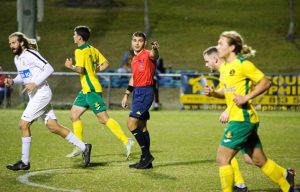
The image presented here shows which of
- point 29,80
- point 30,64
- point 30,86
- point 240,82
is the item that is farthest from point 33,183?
point 240,82

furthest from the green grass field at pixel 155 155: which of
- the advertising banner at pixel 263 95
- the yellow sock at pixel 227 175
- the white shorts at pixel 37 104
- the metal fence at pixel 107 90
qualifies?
the metal fence at pixel 107 90

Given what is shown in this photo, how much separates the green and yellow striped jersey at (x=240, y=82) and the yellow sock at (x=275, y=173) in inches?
21.3

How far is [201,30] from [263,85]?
42.7 meters

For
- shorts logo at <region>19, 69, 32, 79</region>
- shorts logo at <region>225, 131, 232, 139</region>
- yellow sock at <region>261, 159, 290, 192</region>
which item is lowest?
yellow sock at <region>261, 159, 290, 192</region>

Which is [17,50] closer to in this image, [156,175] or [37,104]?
[37,104]

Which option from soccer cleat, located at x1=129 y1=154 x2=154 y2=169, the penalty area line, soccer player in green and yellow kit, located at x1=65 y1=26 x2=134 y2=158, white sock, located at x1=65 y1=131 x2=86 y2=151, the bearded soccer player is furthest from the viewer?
soccer player in green and yellow kit, located at x1=65 y1=26 x2=134 y2=158

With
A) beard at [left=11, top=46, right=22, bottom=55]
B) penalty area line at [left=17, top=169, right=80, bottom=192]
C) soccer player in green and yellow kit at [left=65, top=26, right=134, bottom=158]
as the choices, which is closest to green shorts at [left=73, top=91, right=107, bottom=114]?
soccer player in green and yellow kit at [left=65, top=26, right=134, bottom=158]

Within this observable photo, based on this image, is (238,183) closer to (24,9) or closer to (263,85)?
(263,85)

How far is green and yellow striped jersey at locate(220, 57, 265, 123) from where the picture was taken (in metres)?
8.71

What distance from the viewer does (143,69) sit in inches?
481

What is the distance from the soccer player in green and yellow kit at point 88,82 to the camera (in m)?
13.0

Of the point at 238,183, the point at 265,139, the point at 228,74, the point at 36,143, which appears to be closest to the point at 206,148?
the point at 265,139

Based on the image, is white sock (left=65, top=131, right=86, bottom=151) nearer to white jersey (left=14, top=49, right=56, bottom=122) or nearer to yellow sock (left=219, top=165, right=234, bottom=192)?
white jersey (left=14, top=49, right=56, bottom=122)

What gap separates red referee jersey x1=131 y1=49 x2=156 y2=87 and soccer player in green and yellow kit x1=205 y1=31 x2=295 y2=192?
3303mm
